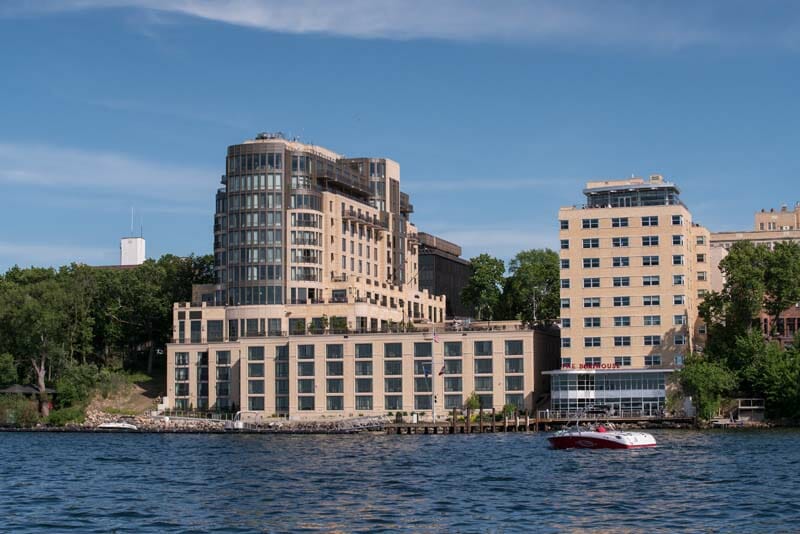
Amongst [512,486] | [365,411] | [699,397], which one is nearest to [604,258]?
[699,397]

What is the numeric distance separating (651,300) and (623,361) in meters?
9.64

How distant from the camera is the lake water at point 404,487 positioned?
75.9 m

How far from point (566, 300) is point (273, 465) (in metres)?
82.0

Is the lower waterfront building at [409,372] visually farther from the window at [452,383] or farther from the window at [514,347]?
the window at [514,347]

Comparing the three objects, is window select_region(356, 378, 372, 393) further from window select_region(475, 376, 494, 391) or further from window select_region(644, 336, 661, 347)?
window select_region(644, 336, 661, 347)

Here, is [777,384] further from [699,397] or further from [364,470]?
[364,470]

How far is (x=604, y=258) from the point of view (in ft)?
622

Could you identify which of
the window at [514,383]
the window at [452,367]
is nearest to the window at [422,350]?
the window at [452,367]

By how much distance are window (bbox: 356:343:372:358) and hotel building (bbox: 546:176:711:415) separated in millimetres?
27047

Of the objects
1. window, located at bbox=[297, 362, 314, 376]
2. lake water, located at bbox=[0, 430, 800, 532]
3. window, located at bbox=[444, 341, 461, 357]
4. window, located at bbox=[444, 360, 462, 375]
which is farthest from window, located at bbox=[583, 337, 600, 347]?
window, located at bbox=[297, 362, 314, 376]

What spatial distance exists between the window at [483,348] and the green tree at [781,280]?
40267mm

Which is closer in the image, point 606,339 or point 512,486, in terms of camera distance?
point 512,486

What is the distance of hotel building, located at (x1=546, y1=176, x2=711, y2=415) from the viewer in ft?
613

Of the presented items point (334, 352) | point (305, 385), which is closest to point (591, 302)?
point (334, 352)
